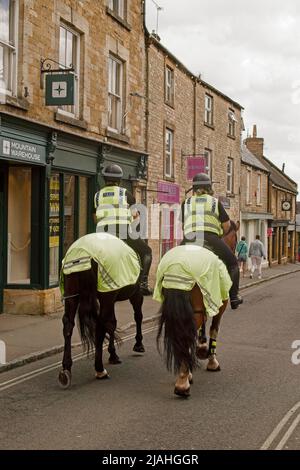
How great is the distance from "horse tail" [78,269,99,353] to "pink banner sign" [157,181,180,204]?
44.3 ft

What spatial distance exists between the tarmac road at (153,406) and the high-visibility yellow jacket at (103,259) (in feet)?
3.76

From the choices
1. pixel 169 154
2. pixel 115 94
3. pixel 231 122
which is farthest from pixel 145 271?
pixel 231 122

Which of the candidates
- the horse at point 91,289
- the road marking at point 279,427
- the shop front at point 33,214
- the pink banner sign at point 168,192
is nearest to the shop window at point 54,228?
the shop front at point 33,214

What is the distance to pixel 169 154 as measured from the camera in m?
21.9

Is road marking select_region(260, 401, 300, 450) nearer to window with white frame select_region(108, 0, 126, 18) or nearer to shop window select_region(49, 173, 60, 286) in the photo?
shop window select_region(49, 173, 60, 286)

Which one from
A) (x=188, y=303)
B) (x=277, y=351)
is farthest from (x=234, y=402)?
(x=277, y=351)

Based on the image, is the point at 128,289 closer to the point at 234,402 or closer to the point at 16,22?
the point at 234,402

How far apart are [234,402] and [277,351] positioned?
9.64 feet

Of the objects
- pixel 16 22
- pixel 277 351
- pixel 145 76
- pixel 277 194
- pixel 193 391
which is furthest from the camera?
pixel 277 194

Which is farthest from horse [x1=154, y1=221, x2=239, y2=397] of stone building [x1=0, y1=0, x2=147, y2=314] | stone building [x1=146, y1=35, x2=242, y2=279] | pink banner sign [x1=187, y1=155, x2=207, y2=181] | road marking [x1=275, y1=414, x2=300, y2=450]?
pink banner sign [x1=187, y1=155, x2=207, y2=181]

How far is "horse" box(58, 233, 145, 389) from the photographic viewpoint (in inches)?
263

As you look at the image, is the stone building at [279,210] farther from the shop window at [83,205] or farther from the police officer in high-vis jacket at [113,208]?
the police officer in high-vis jacket at [113,208]

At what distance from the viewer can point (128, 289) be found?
7.49 m

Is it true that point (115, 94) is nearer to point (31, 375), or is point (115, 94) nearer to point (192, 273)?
point (31, 375)
